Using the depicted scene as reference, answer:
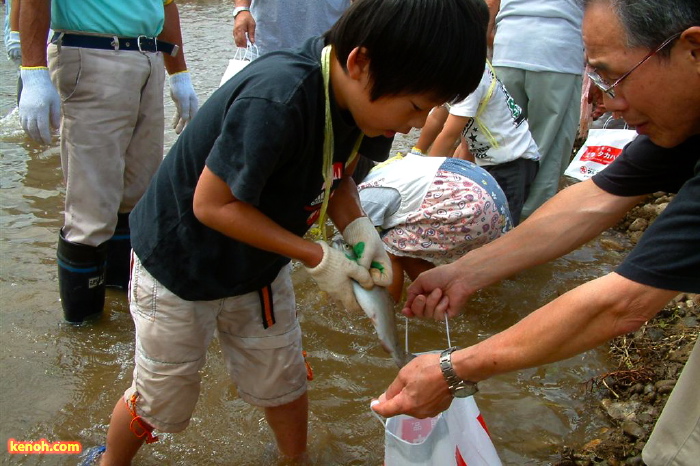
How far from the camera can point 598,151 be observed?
170 inches

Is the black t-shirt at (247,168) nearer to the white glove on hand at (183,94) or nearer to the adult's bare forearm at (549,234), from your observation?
the adult's bare forearm at (549,234)

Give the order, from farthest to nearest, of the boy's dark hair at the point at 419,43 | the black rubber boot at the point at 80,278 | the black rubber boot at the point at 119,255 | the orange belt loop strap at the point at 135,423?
→ 1. the black rubber boot at the point at 119,255
2. the black rubber boot at the point at 80,278
3. the orange belt loop strap at the point at 135,423
4. the boy's dark hair at the point at 419,43

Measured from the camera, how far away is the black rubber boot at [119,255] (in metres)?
3.59

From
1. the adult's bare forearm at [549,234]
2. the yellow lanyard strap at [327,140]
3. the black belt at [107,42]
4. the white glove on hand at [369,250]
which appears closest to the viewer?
the yellow lanyard strap at [327,140]

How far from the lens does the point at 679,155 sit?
6.82 feet

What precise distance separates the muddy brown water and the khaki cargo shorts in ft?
1.49

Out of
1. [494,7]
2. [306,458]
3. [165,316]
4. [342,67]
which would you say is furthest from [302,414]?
[494,7]

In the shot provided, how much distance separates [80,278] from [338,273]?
184 centimetres

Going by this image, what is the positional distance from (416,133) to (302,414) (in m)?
5.12

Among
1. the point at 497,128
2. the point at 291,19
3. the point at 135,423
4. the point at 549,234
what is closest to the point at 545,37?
the point at 497,128

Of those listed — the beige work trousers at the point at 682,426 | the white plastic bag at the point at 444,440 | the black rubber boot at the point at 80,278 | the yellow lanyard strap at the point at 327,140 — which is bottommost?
the black rubber boot at the point at 80,278

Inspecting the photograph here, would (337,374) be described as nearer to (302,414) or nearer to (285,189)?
(302,414)

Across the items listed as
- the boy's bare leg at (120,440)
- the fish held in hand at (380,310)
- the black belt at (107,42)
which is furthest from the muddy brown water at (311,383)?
the black belt at (107,42)

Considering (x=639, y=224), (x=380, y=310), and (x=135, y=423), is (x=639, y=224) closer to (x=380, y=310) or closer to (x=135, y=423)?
(x=380, y=310)
